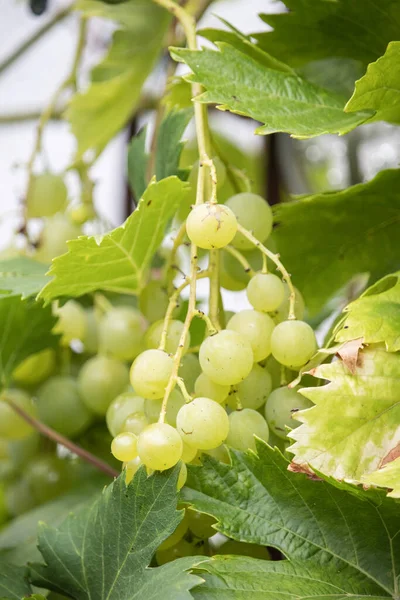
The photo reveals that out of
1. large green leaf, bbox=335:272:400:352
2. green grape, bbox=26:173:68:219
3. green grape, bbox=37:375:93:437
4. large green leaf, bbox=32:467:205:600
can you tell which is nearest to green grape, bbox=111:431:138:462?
large green leaf, bbox=32:467:205:600

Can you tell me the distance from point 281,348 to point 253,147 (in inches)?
33.8

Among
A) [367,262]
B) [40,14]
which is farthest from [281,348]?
[40,14]

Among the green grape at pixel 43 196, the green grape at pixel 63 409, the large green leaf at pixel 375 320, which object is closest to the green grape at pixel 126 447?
the large green leaf at pixel 375 320

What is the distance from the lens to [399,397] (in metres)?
0.34

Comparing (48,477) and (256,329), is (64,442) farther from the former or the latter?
(256,329)

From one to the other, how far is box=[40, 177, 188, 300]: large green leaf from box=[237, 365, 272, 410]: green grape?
0.10 meters

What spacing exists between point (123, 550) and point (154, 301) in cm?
17

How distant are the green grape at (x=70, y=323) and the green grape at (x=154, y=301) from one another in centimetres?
12

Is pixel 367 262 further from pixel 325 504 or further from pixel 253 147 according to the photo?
pixel 253 147

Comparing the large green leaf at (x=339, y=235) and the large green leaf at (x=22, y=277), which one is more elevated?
the large green leaf at (x=22, y=277)

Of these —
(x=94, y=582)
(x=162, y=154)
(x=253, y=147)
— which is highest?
(x=162, y=154)

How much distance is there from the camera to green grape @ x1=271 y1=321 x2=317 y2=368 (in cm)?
36

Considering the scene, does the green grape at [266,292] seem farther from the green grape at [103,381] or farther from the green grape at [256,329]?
the green grape at [103,381]

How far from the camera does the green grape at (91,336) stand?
2.00 feet
